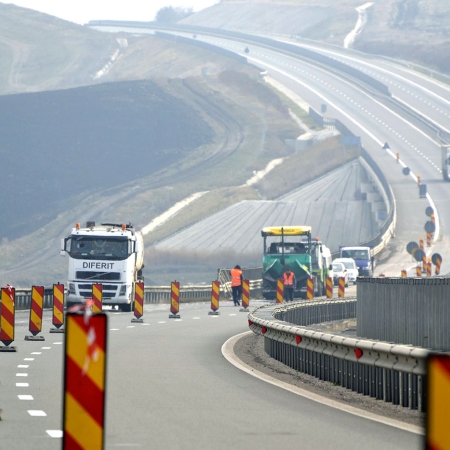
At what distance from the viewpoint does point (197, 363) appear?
20875 mm

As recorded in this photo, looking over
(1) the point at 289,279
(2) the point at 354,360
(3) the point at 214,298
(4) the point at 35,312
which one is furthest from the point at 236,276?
(2) the point at 354,360

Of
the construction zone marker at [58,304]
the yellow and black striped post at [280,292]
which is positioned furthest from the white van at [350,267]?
the construction zone marker at [58,304]

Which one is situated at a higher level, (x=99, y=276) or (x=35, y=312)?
(x=99, y=276)

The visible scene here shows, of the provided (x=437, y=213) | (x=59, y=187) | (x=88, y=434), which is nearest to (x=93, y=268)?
(x=88, y=434)

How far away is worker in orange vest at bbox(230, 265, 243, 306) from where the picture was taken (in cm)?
4784

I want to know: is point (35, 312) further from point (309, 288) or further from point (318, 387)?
point (309, 288)

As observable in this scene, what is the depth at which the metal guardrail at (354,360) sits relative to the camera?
14.1 metres

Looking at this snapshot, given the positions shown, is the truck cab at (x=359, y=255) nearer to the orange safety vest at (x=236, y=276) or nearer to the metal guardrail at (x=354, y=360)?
the orange safety vest at (x=236, y=276)

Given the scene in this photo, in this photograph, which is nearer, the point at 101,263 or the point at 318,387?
the point at 318,387

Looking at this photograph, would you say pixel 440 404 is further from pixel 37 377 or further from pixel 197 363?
pixel 197 363

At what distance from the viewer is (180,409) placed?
14133 mm

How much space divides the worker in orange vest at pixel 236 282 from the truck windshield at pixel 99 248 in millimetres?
6947

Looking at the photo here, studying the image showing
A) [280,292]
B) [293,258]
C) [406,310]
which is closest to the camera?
[406,310]

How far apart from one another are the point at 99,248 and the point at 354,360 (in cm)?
2676
